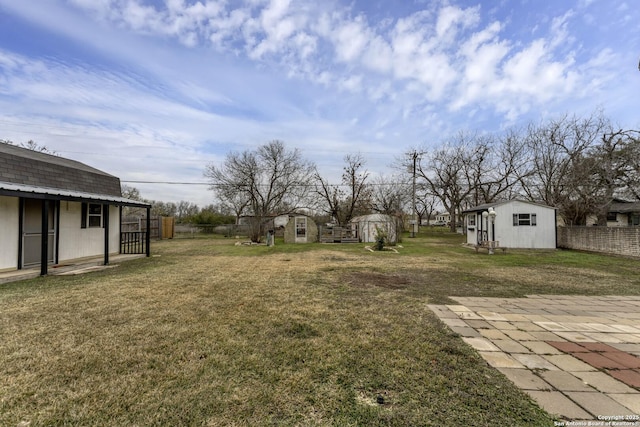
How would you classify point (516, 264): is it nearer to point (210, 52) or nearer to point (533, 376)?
point (533, 376)

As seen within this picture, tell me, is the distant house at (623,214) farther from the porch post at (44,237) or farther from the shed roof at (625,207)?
the porch post at (44,237)

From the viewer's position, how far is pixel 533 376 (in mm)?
2355

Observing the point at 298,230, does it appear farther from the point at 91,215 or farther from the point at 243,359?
the point at 243,359

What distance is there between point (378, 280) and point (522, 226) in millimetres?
12729

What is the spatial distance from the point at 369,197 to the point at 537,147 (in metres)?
12.9

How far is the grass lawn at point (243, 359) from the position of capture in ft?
6.20

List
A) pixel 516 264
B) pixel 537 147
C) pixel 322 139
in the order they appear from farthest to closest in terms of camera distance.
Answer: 1. pixel 322 139
2. pixel 537 147
3. pixel 516 264

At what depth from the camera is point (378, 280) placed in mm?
6469

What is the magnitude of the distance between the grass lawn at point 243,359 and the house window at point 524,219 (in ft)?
34.0

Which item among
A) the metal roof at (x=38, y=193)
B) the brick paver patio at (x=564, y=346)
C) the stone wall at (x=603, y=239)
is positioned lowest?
the brick paver patio at (x=564, y=346)

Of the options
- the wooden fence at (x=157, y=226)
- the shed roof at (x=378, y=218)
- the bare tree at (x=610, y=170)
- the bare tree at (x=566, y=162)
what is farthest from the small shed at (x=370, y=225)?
the wooden fence at (x=157, y=226)

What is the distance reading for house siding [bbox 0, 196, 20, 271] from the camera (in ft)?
21.5

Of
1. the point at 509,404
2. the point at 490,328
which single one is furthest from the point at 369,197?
the point at 509,404

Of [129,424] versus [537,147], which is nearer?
[129,424]
